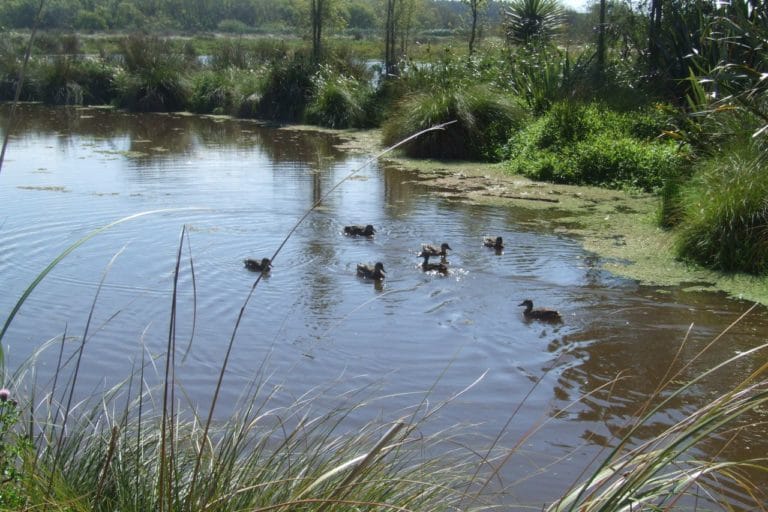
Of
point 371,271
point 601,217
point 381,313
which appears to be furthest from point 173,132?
point 381,313

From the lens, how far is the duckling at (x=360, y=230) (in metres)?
10.0

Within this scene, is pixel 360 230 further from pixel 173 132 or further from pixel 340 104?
pixel 173 132

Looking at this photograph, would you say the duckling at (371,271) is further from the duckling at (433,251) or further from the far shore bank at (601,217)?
the far shore bank at (601,217)

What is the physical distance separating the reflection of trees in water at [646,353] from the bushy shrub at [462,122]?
7916mm

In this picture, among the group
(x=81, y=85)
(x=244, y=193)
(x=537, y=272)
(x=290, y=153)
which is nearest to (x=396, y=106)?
(x=290, y=153)

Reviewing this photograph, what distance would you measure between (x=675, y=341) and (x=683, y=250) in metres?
2.45

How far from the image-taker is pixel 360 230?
10.1m

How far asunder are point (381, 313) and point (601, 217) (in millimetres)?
4738

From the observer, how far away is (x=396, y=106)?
58.5ft

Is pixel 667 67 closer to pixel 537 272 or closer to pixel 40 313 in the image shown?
pixel 537 272

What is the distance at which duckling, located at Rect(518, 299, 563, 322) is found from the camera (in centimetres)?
716

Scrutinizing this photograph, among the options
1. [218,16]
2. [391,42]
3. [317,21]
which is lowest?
[391,42]

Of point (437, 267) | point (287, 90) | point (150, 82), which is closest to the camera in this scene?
point (437, 267)

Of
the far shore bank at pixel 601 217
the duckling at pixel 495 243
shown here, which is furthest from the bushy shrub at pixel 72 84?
the duckling at pixel 495 243
